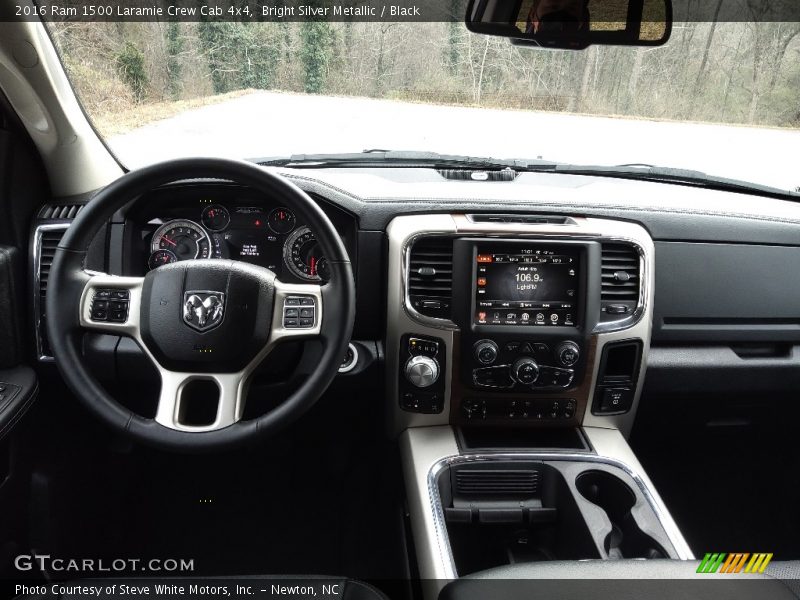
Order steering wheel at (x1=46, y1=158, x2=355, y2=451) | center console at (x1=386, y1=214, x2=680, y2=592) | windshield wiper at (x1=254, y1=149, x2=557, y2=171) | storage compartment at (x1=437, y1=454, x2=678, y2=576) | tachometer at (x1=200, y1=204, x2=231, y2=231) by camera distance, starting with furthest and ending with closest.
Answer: windshield wiper at (x1=254, y1=149, x2=557, y2=171)
tachometer at (x1=200, y1=204, x2=231, y2=231)
center console at (x1=386, y1=214, x2=680, y2=592)
storage compartment at (x1=437, y1=454, x2=678, y2=576)
steering wheel at (x1=46, y1=158, x2=355, y2=451)

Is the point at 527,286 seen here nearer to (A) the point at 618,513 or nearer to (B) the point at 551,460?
(B) the point at 551,460

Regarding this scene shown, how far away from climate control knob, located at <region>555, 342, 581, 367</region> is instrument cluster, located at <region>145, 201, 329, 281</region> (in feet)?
2.73

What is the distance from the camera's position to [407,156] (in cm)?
262

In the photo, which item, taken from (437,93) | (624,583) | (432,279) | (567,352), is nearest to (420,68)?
(437,93)

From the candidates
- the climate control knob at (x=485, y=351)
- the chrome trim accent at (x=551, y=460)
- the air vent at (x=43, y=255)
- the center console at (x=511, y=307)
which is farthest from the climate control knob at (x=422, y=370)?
the air vent at (x=43, y=255)

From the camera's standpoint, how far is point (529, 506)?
232cm

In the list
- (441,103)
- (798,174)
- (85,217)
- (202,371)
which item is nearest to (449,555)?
(202,371)

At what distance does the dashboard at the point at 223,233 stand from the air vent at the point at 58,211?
0.72ft

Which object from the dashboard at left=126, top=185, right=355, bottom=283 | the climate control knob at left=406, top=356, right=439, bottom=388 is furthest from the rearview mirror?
the climate control knob at left=406, top=356, right=439, bottom=388

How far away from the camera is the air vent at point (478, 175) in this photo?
2.61 metres

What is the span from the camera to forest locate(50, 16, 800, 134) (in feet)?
7.63

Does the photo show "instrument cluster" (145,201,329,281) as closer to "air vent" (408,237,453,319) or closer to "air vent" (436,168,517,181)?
"air vent" (408,237,453,319)

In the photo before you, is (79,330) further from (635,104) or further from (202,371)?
(635,104)

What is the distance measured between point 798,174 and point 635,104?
0.73 meters
